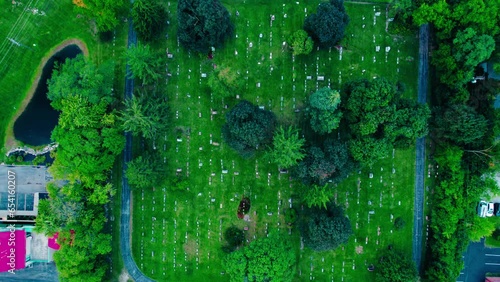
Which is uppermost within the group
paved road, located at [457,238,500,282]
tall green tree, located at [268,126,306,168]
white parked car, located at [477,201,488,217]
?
tall green tree, located at [268,126,306,168]

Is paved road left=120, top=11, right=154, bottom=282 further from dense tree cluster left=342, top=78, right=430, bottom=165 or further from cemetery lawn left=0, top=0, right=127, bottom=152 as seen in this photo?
dense tree cluster left=342, top=78, right=430, bottom=165

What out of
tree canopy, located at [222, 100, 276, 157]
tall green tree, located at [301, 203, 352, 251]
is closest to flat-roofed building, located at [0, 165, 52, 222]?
tree canopy, located at [222, 100, 276, 157]

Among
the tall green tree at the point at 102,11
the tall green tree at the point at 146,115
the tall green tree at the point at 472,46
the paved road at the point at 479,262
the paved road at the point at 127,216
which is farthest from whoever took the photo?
the paved road at the point at 479,262

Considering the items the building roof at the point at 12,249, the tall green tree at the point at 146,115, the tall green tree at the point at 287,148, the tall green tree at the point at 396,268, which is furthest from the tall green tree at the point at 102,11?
the tall green tree at the point at 396,268

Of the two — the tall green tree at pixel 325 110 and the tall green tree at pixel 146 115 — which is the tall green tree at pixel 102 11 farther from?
the tall green tree at pixel 325 110

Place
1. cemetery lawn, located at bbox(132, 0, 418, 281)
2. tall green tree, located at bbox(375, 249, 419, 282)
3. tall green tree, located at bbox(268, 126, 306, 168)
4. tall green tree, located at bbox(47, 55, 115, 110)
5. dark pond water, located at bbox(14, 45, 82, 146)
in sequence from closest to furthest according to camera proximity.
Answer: tall green tree, located at bbox(268, 126, 306, 168)
tall green tree, located at bbox(47, 55, 115, 110)
tall green tree, located at bbox(375, 249, 419, 282)
cemetery lawn, located at bbox(132, 0, 418, 281)
dark pond water, located at bbox(14, 45, 82, 146)

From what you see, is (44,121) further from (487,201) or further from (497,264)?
(497,264)

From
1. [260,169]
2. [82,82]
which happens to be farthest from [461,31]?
[82,82]
